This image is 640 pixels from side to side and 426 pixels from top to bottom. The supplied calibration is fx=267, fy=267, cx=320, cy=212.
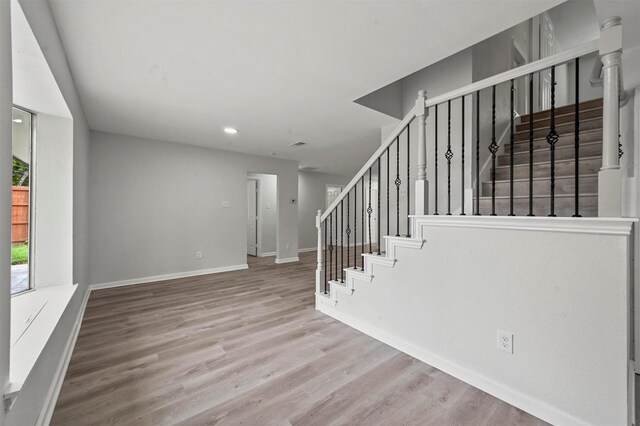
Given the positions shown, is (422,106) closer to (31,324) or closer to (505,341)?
(505,341)

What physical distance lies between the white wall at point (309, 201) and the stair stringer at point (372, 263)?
510 cm

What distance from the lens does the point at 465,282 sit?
1.88 metres

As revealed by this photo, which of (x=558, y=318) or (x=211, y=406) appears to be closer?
(x=558, y=318)

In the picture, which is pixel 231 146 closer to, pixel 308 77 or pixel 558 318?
pixel 308 77

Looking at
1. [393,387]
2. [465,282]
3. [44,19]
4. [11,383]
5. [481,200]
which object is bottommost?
[393,387]

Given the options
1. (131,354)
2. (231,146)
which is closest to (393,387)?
(131,354)

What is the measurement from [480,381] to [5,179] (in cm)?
269

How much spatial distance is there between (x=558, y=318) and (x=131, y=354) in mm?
3048

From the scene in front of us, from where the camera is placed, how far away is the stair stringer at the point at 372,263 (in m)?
2.18

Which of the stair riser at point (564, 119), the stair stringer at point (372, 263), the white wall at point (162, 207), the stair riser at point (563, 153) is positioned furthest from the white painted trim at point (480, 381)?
the white wall at point (162, 207)

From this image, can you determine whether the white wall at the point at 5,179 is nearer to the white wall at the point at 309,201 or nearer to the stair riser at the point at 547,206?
the stair riser at the point at 547,206

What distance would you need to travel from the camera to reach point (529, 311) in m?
1.60

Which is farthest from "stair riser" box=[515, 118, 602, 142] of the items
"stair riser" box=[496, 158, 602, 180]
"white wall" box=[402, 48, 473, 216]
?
"white wall" box=[402, 48, 473, 216]

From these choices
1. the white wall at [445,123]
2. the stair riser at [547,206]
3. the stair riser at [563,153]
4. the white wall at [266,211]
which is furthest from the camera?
the white wall at [266,211]
